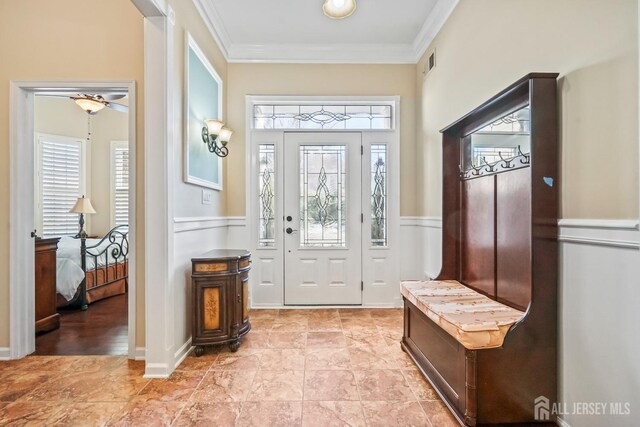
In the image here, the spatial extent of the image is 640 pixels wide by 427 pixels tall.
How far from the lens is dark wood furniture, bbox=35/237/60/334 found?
10.1ft

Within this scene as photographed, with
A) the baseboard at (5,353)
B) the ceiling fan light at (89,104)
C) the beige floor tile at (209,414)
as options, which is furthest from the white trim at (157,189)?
the ceiling fan light at (89,104)

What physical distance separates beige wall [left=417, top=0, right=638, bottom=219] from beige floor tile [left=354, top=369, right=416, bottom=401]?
1405 millimetres

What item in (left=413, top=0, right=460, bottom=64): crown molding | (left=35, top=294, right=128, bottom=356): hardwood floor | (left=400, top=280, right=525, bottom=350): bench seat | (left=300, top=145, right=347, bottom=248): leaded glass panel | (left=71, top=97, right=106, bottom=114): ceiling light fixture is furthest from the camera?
(left=71, top=97, right=106, bottom=114): ceiling light fixture

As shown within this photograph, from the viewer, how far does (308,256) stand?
3.98 meters

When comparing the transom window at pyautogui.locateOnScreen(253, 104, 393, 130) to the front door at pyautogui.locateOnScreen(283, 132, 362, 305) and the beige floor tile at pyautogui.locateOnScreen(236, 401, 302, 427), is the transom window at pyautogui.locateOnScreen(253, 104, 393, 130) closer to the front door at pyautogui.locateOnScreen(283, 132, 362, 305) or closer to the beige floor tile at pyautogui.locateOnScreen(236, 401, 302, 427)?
the front door at pyautogui.locateOnScreen(283, 132, 362, 305)

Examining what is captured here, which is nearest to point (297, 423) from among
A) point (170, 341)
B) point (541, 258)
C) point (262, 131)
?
point (170, 341)

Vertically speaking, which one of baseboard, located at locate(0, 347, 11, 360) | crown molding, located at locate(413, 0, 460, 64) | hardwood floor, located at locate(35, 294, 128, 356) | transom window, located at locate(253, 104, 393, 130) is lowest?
hardwood floor, located at locate(35, 294, 128, 356)

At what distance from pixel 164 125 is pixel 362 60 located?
259cm

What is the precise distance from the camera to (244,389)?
2.14 metres

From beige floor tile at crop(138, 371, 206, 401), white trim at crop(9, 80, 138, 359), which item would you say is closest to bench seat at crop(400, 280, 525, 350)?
beige floor tile at crop(138, 371, 206, 401)

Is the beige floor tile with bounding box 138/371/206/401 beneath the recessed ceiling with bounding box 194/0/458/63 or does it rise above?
beneath

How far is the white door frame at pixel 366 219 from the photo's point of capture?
156 inches

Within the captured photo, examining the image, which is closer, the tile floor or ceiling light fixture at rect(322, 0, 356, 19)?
the tile floor

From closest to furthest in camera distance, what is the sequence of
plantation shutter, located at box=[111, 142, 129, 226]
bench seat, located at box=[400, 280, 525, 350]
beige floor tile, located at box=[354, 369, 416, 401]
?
bench seat, located at box=[400, 280, 525, 350] < beige floor tile, located at box=[354, 369, 416, 401] < plantation shutter, located at box=[111, 142, 129, 226]
